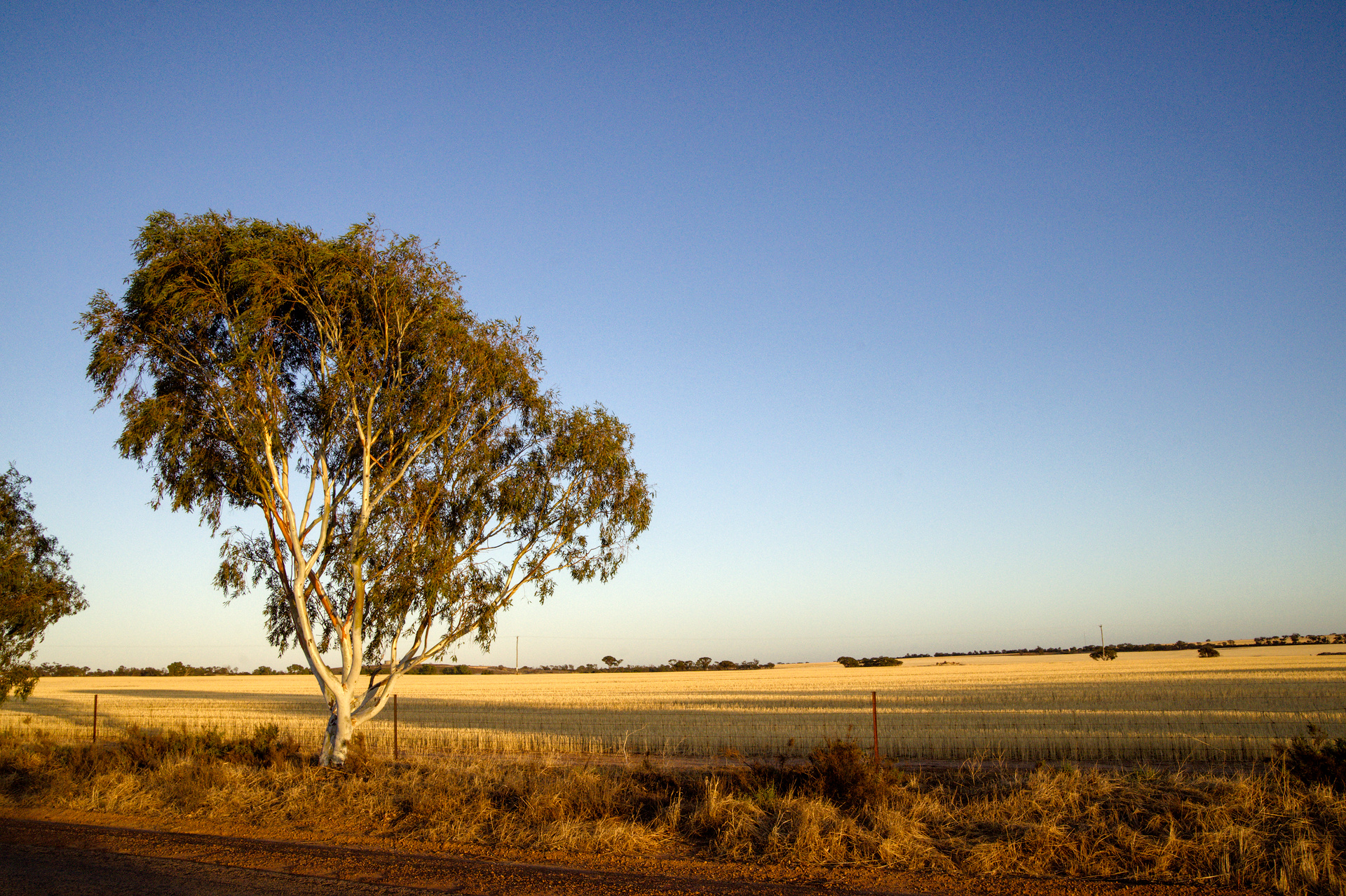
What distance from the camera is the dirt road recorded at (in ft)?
28.0

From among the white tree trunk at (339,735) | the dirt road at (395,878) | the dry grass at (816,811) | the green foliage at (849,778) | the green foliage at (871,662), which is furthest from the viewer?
the green foliage at (871,662)

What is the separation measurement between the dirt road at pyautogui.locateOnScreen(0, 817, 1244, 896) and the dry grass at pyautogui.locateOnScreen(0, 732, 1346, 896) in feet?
1.94

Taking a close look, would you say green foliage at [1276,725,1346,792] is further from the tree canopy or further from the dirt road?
the tree canopy

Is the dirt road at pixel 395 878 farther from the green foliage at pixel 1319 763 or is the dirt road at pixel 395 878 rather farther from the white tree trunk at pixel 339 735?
the white tree trunk at pixel 339 735

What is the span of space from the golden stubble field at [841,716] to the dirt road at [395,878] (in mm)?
7657

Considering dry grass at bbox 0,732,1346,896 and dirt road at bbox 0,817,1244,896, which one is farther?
dry grass at bbox 0,732,1346,896

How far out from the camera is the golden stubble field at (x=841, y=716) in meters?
20.5

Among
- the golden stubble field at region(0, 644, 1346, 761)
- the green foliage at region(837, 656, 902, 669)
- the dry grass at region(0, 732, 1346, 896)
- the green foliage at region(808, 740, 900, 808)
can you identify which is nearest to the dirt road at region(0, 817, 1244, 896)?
the dry grass at region(0, 732, 1346, 896)

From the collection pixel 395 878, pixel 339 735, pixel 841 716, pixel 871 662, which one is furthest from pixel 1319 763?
pixel 871 662

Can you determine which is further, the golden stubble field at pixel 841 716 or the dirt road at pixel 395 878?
the golden stubble field at pixel 841 716

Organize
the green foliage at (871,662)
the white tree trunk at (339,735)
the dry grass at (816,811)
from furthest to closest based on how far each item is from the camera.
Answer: the green foliage at (871,662) < the white tree trunk at (339,735) < the dry grass at (816,811)

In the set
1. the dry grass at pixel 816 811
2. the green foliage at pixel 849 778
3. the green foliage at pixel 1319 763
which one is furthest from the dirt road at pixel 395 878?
the green foliage at pixel 1319 763

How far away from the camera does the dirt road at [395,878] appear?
28.0ft

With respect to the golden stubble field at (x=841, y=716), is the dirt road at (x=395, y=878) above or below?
above
